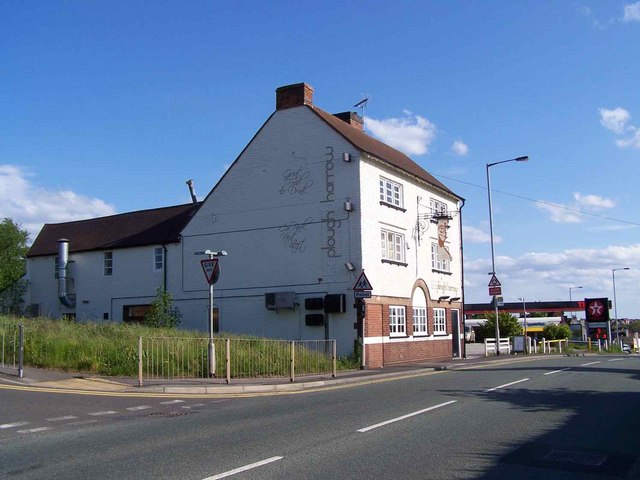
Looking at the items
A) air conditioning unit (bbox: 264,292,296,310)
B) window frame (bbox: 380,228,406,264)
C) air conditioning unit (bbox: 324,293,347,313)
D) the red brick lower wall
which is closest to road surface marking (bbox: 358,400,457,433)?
air conditioning unit (bbox: 324,293,347,313)

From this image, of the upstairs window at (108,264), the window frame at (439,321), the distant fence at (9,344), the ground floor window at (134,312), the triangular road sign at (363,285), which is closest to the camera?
the distant fence at (9,344)

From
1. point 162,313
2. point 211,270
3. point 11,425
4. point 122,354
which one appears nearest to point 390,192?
point 162,313

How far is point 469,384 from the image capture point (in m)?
17.8

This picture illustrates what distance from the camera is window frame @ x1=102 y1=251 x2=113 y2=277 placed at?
33625mm

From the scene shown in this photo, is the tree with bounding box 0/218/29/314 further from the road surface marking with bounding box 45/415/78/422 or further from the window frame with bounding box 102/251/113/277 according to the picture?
the road surface marking with bounding box 45/415/78/422

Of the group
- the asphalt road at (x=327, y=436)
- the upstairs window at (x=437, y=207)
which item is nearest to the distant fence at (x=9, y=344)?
the asphalt road at (x=327, y=436)

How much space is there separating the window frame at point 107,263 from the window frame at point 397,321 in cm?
1521

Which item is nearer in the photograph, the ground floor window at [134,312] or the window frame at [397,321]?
the window frame at [397,321]

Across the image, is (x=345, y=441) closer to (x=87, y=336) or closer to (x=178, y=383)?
(x=178, y=383)

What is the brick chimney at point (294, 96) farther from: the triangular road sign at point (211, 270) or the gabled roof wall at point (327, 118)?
the triangular road sign at point (211, 270)

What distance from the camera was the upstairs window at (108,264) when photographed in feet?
110

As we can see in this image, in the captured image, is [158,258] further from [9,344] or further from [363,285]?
[363,285]

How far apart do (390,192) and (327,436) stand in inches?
796

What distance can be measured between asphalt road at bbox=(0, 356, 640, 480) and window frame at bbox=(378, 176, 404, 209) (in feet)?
45.6
